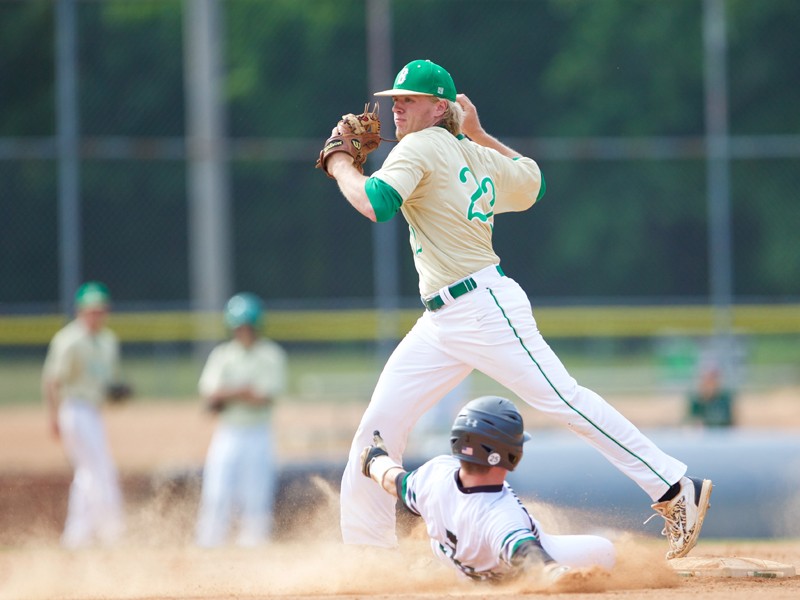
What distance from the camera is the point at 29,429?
1778 cm

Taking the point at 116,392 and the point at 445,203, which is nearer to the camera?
the point at 445,203

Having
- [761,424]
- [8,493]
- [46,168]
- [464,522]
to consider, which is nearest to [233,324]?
[8,493]

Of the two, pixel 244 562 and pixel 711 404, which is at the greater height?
pixel 711 404

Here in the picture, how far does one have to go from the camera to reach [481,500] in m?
4.89

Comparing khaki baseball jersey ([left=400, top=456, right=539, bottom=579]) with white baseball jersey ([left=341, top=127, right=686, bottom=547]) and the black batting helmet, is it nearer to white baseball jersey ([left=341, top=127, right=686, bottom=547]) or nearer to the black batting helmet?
the black batting helmet

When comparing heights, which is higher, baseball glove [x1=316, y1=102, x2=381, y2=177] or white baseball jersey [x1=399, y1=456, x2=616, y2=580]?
baseball glove [x1=316, y1=102, x2=381, y2=177]

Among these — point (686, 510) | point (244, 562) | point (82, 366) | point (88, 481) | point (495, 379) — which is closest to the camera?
point (495, 379)

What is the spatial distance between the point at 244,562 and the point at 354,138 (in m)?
2.93

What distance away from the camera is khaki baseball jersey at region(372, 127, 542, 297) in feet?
17.5

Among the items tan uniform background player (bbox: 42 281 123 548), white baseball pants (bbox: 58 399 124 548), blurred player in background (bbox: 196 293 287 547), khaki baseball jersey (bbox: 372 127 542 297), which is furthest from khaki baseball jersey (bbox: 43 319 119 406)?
khaki baseball jersey (bbox: 372 127 542 297)

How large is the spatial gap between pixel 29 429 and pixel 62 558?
10.4m

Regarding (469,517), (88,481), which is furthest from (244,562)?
(88,481)

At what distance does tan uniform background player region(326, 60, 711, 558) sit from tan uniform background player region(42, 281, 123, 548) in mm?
5343

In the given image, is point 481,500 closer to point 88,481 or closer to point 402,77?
point 402,77
